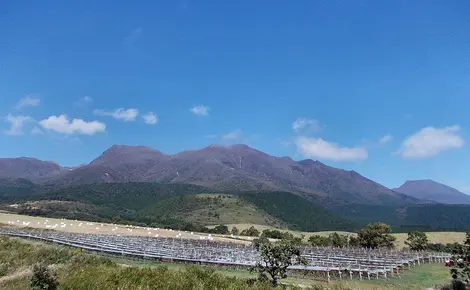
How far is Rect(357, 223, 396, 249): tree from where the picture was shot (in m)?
83.9

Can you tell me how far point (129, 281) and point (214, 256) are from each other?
110 feet

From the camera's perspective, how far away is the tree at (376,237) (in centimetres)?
8388

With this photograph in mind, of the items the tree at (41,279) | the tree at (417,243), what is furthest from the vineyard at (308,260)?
the tree at (41,279)

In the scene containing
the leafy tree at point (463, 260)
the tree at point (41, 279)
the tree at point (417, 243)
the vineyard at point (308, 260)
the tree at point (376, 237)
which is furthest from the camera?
the tree at point (376, 237)

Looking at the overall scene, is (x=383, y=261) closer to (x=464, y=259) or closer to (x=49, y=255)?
(x=464, y=259)

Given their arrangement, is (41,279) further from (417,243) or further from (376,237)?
(417,243)

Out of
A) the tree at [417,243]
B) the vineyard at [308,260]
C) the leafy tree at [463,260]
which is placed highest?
the leafy tree at [463,260]

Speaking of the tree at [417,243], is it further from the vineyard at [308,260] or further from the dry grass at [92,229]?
the dry grass at [92,229]

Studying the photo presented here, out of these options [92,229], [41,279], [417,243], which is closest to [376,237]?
[417,243]

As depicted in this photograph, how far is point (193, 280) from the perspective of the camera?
20.5 metres

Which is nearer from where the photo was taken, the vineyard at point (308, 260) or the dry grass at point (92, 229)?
the vineyard at point (308, 260)

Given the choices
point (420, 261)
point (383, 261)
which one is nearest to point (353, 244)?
point (420, 261)

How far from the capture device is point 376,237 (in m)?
84.5

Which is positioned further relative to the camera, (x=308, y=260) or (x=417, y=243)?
(x=417, y=243)
